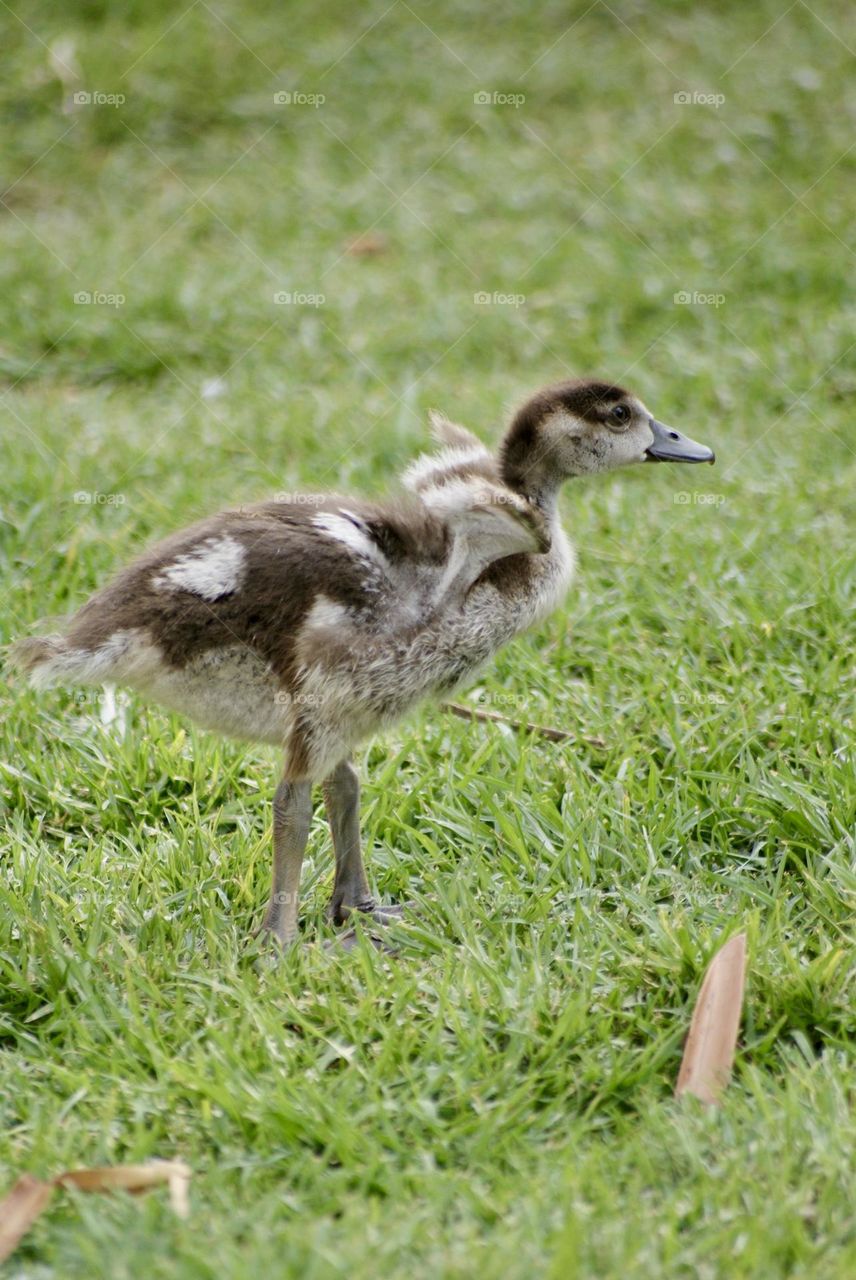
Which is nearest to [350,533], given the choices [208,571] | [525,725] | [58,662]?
[208,571]

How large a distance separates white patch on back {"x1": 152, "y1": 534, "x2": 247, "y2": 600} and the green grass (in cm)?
82

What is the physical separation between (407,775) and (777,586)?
1587 mm

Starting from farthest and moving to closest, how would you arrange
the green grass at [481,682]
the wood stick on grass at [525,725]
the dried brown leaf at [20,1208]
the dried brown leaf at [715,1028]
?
the wood stick on grass at [525,725], the dried brown leaf at [715,1028], the green grass at [481,682], the dried brown leaf at [20,1208]

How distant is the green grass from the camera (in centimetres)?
293

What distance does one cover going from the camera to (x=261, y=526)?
3578 mm

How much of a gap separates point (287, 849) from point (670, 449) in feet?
4.78

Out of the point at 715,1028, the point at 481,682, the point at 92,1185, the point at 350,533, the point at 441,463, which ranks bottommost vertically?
the point at 92,1185

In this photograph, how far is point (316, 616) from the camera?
3.47 meters

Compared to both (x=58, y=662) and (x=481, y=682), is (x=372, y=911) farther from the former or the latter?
(x=481, y=682)

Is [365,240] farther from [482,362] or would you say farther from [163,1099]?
[163,1099]

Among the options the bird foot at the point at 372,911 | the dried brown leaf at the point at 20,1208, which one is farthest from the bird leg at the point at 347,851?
the dried brown leaf at the point at 20,1208

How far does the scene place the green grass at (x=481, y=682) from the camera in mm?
2926

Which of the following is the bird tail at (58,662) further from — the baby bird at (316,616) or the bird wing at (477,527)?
the bird wing at (477,527)

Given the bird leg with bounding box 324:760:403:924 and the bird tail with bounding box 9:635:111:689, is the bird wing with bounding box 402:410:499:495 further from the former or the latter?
the bird tail with bounding box 9:635:111:689
